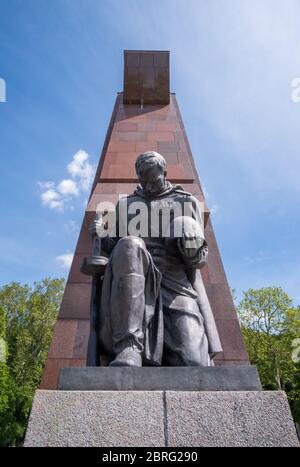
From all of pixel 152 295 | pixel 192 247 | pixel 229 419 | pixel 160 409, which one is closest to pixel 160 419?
pixel 160 409

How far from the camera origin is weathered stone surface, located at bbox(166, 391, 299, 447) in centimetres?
229

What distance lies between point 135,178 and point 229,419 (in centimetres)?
557

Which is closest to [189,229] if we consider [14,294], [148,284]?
[148,284]

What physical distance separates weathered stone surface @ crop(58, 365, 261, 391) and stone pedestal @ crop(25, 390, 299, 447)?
0.11 m

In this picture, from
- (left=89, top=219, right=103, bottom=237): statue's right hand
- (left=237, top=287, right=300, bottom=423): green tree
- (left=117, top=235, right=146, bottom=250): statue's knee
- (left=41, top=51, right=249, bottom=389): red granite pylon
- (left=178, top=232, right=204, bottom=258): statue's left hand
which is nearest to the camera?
(left=117, top=235, right=146, bottom=250): statue's knee

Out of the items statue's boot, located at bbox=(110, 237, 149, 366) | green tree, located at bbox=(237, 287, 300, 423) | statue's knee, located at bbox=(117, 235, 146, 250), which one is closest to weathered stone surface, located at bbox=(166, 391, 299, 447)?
statue's boot, located at bbox=(110, 237, 149, 366)

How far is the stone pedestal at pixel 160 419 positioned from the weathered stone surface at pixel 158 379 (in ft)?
0.35

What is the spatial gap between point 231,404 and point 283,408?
1.10 ft

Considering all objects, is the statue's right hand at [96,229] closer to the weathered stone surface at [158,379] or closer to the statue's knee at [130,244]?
the statue's knee at [130,244]

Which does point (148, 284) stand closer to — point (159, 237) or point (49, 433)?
point (159, 237)

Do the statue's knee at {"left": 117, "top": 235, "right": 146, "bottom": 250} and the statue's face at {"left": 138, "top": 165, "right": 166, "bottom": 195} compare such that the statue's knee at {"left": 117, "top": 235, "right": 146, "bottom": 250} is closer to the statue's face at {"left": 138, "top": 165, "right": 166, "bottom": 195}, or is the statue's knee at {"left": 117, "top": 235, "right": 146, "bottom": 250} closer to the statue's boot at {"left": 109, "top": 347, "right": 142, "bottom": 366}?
the statue's boot at {"left": 109, "top": 347, "right": 142, "bottom": 366}

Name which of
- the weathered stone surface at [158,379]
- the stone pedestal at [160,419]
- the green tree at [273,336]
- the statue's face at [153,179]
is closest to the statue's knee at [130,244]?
the weathered stone surface at [158,379]

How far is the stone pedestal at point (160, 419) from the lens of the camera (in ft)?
7.45
